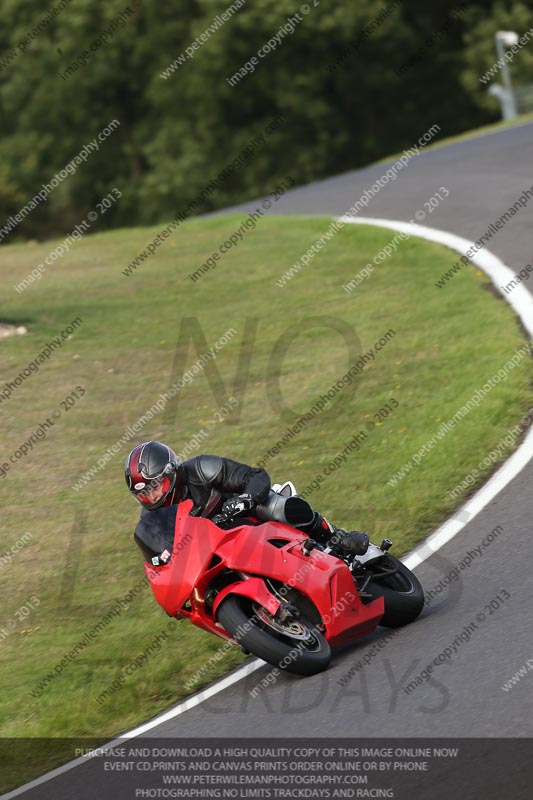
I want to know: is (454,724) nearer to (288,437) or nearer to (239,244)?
(288,437)

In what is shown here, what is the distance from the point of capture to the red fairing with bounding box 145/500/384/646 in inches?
281

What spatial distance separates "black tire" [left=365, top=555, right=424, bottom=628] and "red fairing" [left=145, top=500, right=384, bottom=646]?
11 cm

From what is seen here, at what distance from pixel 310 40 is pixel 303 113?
274 centimetres

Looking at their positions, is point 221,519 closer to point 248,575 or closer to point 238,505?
point 238,505

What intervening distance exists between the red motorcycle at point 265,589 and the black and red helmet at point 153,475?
9cm

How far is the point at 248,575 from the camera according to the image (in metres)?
7.19

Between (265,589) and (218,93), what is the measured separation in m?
39.4

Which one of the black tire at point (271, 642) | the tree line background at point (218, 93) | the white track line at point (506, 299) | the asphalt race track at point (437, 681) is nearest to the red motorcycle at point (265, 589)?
the black tire at point (271, 642)

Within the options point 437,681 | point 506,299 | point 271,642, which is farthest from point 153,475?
point 506,299

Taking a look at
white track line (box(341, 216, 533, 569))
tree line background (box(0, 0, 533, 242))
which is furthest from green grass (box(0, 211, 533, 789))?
tree line background (box(0, 0, 533, 242))

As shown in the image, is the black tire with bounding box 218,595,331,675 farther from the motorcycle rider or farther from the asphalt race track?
the motorcycle rider

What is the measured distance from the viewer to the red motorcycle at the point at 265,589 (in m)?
7.04

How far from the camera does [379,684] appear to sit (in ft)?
22.4

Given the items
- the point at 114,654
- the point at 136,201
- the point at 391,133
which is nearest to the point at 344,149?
the point at 391,133
